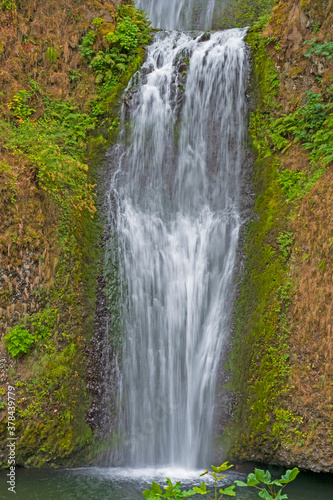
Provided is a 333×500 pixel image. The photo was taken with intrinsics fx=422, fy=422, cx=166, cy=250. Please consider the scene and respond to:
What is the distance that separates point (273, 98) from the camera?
8492mm

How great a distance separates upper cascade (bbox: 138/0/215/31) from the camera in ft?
46.4

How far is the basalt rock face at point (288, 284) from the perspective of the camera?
580 centimetres

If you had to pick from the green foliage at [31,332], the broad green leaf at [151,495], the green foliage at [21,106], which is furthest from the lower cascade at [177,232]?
the broad green leaf at [151,495]

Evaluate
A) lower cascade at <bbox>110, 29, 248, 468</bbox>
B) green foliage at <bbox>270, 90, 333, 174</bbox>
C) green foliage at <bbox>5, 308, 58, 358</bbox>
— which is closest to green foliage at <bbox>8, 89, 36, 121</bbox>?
lower cascade at <bbox>110, 29, 248, 468</bbox>

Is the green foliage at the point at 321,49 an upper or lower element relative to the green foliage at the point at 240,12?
lower

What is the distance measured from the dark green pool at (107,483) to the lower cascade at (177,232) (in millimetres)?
466

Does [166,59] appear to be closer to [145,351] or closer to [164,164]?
[164,164]

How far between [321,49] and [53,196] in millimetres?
5472

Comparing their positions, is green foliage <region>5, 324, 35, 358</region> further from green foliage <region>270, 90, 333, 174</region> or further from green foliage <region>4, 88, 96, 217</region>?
green foliage <region>270, 90, 333, 174</region>

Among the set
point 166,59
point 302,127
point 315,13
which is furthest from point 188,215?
point 315,13

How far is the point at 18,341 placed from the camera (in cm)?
631

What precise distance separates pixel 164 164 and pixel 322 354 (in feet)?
15.7

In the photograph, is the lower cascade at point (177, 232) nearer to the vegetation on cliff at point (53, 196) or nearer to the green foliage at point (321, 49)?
the vegetation on cliff at point (53, 196)

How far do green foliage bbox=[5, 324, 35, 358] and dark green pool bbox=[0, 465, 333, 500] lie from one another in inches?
64.3
